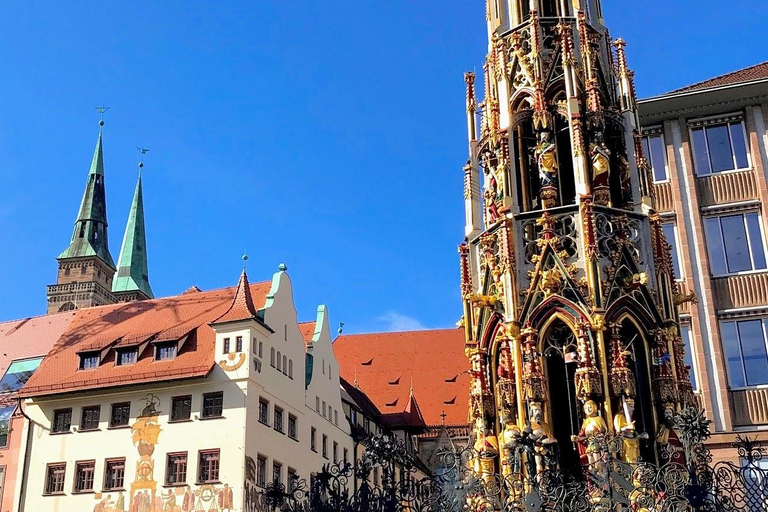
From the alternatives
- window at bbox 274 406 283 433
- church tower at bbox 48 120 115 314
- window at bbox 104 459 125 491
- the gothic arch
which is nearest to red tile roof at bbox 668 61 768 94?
the gothic arch

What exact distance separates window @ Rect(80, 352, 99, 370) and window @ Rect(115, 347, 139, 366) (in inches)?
31.2

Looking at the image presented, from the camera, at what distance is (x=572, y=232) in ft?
47.8

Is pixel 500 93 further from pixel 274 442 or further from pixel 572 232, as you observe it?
pixel 274 442

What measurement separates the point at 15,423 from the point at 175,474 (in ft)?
20.0

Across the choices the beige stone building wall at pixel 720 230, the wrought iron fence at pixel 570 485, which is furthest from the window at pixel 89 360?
the wrought iron fence at pixel 570 485

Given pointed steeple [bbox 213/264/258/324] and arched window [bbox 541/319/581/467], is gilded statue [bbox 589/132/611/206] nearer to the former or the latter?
arched window [bbox 541/319/581/467]

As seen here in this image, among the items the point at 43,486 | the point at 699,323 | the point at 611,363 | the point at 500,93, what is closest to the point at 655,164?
the point at 699,323

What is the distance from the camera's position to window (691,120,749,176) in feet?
76.5

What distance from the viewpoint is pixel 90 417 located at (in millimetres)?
28625

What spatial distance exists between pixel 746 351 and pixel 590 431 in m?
10.3

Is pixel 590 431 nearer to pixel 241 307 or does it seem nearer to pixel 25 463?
pixel 241 307

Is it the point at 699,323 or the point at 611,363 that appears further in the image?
the point at 699,323

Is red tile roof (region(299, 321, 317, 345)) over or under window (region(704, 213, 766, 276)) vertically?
over

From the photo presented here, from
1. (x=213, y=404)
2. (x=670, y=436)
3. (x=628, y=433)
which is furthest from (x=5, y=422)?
(x=670, y=436)
